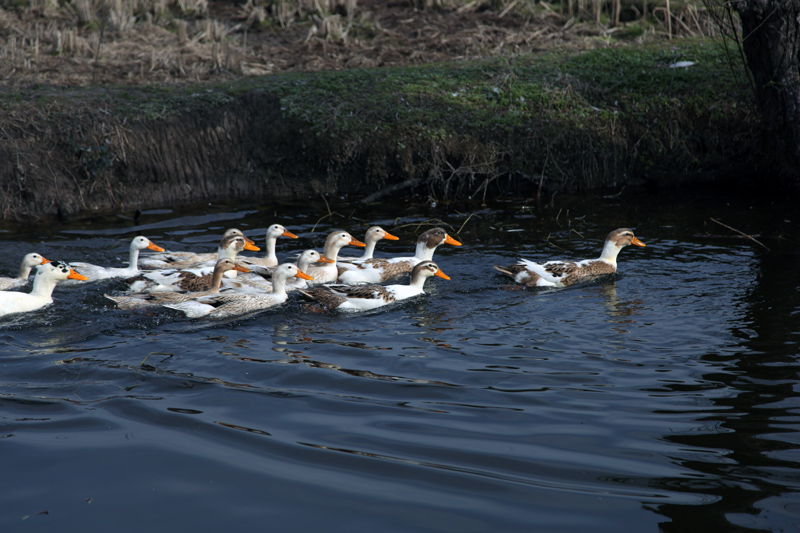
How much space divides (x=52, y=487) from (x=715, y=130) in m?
13.9

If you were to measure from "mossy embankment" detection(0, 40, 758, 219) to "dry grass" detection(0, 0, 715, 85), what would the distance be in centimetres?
225

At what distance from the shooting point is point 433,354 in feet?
23.6

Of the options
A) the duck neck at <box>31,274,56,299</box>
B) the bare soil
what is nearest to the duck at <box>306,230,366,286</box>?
the duck neck at <box>31,274,56,299</box>

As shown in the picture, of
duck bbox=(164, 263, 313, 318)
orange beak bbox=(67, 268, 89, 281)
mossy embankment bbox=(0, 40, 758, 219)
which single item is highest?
mossy embankment bbox=(0, 40, 758, 219)

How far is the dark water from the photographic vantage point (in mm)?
4527

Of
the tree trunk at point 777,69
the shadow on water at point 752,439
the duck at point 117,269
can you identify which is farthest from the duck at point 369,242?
the tree trunk at point 777,69

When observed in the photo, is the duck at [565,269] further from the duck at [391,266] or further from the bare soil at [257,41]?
the bare soil at [257,41]

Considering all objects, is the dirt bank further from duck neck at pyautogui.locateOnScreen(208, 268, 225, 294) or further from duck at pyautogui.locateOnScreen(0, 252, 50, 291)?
duck neck at pyautogui.locateOnScreen(208, 268, 225, 294)

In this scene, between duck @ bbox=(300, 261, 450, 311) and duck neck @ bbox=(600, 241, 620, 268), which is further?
duck neck @ bbox=(600, 241, 620, 268)

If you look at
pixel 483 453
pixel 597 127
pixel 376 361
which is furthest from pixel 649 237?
pixel 483 453

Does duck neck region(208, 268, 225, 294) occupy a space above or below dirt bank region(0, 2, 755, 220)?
below

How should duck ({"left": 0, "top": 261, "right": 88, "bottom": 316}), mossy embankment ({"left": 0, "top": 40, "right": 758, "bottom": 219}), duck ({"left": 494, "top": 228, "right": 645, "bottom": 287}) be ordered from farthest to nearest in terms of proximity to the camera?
1. mossy embankment ({"left": 0, "top": 40, "right": 758, "bottom": 219})
2. duck ({"left": 494, "top": 228, "right": 645, "bottom": 287})
3. duck ({"left": 0, "top": 261, "right": 88, "bottom": 316})

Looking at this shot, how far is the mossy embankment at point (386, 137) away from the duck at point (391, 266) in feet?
11.8

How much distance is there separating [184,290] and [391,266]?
2.97 metres
